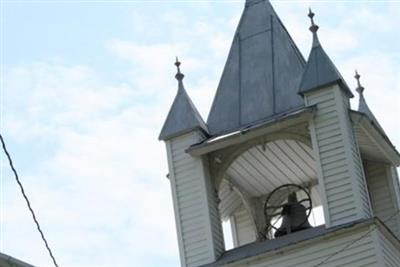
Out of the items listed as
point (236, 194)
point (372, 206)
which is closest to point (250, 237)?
point (236, 194)

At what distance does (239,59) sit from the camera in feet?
98.2

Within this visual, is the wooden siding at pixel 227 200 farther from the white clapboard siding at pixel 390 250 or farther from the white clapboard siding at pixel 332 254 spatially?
the white clapboard siding at pixel 390 250

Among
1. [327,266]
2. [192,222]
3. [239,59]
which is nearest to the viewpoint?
[327,266]

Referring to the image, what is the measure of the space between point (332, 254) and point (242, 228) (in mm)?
4394

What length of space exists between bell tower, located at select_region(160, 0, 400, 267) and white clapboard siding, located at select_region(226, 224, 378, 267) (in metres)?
0.02

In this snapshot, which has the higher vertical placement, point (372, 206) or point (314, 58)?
point (314, 58)

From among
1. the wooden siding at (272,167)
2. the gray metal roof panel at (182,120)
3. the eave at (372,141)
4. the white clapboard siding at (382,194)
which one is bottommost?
the white clapboard siding at (382,194)

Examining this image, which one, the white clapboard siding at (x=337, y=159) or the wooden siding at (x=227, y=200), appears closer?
the white clapboard siding at (x=337, y=159)

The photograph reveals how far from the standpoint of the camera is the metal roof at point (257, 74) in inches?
1125

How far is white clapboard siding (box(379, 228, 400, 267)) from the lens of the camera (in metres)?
26.0

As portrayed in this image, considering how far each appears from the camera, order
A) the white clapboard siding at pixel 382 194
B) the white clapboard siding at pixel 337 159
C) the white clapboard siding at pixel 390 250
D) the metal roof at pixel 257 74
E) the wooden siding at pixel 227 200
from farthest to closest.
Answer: the wooden siding at pixel 227 200 → the metal roof at pixel 257 74 → the white clapboard siding at pixel 382 194 → the white clapboard siding at pixel 337 159 → the white clapboard siding at pixel 390 250

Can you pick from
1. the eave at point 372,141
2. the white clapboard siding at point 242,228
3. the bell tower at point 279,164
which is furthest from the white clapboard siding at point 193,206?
the eave at point 372,141

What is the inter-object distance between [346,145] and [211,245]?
3166mm

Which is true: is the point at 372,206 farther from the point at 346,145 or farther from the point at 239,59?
the point at 239,59
